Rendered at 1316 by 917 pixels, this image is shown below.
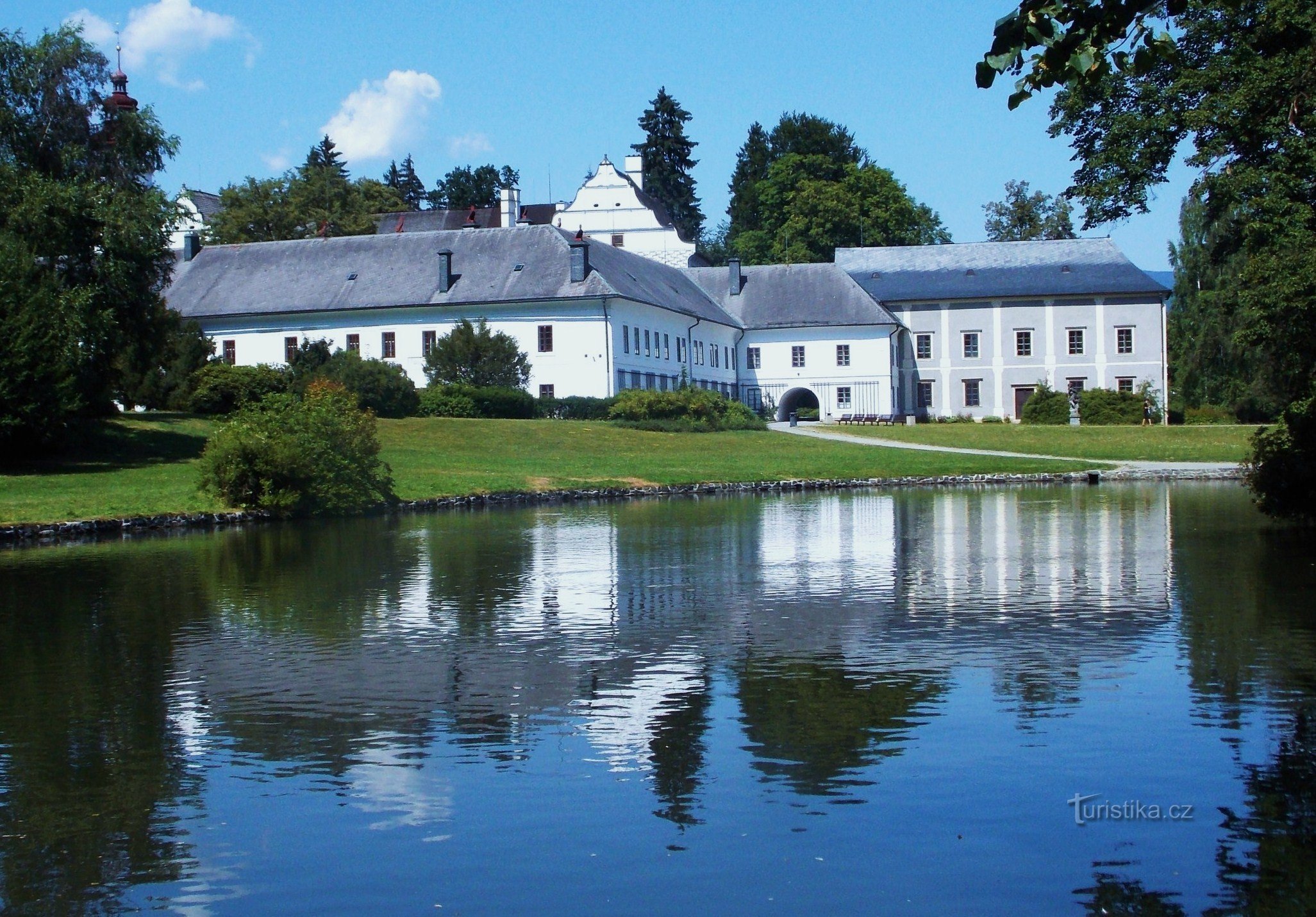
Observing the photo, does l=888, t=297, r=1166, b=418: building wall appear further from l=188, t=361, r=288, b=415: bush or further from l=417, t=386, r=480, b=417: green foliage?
l=188, t=361, r=288, b=415: bush

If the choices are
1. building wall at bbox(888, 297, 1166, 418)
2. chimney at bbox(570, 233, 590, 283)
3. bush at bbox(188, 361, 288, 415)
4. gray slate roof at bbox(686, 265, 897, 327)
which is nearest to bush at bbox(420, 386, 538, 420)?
bush at bbox(188, 361, 288, 415)

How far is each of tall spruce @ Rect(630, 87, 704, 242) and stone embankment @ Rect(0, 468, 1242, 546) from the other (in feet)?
229

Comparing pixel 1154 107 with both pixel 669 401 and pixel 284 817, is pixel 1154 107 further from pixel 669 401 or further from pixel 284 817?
pixel 669 401

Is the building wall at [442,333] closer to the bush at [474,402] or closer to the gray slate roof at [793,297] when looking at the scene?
the bush at [474,402]

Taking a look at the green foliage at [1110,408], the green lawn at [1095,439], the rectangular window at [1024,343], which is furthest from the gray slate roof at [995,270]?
the green lawn at [1095,439]

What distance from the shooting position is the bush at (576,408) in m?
56.2

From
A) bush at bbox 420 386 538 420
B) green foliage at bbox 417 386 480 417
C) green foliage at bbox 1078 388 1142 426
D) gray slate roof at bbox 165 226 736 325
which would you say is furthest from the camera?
green foliage at bbox 1078 388 1142 426

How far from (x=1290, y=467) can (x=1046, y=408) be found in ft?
151

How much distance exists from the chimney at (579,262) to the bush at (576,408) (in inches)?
258

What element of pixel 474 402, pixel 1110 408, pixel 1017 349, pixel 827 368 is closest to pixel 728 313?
pixel 827 368

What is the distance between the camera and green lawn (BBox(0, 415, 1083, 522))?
29634 millimetres

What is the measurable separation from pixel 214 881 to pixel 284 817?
885 mm

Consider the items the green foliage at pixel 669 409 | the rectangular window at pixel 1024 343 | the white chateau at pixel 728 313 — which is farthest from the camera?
the rectangular window at pixel 1024 343

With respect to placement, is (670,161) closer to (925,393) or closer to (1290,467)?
(925,393)
